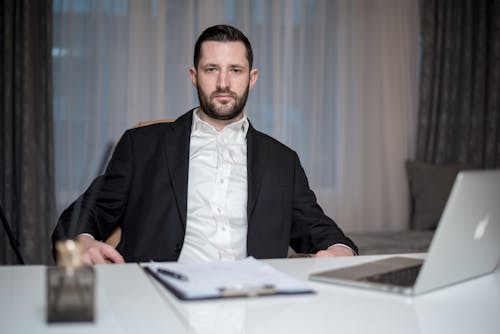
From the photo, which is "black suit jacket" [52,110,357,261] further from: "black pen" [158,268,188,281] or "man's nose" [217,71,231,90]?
"black pen" [158,268,188,281]

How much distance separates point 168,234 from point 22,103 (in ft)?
6.81

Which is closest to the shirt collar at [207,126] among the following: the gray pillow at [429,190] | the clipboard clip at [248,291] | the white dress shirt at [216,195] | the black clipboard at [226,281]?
the white dress shirt at [216,195]

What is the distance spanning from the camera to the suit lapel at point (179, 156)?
200 cm

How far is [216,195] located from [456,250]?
3.35 feet

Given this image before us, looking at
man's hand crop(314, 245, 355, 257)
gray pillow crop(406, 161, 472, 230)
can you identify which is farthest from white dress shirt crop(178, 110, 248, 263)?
gray pillow crop(406, 161, 472, 230)

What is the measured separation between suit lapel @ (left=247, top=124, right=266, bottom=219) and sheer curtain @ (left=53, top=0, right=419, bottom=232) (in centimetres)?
185

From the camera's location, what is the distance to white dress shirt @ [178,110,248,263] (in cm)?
203

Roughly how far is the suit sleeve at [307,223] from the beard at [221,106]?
0.90 ft

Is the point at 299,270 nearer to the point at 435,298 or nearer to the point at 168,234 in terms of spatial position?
the point at 435,298

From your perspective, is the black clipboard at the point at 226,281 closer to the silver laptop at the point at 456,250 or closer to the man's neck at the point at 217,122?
the silver laptop at the point at 456,250

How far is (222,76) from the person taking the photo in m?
2.12

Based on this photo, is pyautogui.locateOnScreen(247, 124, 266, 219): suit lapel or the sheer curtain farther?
the sheer curtain

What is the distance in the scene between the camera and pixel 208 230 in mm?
2037

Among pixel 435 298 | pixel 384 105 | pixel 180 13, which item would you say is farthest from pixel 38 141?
pixel 435 298
